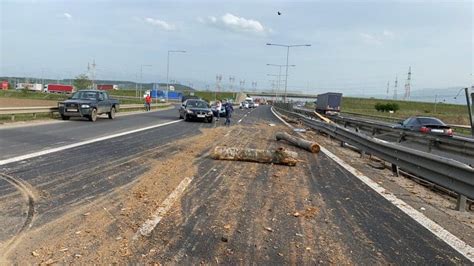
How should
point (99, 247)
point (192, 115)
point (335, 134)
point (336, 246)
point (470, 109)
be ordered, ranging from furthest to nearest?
point (192, 115), point (335, 134), point (470, 109), point (336, 246), point (99, 247)

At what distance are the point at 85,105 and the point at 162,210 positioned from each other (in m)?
20.3

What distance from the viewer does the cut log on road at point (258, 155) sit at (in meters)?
11.2

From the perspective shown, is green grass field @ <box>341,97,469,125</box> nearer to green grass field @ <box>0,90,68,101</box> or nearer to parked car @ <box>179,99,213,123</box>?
parked car @ <box>179,99,213,123</box>

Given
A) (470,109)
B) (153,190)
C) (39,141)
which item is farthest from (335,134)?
(153,190)

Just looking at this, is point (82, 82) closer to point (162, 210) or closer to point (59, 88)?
point (59, 88)

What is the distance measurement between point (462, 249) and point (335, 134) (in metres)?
13.9

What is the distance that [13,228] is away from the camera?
5.15 meters

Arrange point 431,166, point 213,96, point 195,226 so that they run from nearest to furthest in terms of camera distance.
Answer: point 195,226
point 431,166
point 213,96

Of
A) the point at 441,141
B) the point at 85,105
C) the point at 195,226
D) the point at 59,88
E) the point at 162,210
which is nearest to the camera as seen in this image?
the point at 195,226

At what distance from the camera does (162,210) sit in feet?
20.4

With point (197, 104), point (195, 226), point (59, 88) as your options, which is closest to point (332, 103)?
point (197, 104)

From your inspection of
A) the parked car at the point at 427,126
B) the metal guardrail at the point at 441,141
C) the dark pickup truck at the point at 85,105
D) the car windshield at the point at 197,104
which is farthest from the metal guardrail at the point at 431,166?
the car windshield at the point at 197,104

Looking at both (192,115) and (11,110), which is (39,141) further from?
(192,115)

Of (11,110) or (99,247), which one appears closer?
(99,247)
